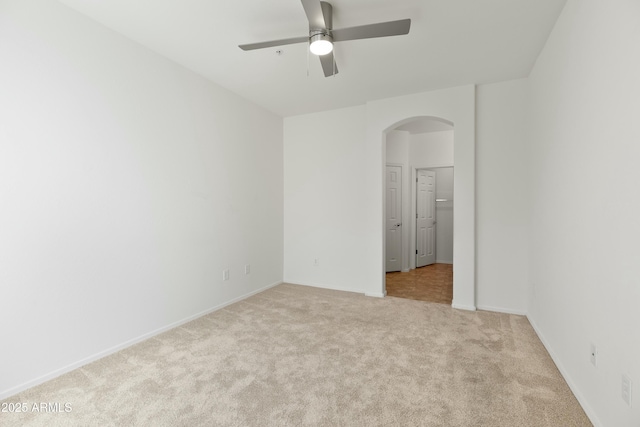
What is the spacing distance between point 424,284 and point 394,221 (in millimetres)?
1398

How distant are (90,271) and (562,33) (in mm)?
4185

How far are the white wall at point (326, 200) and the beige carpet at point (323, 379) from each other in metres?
1.39

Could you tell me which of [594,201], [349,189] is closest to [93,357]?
[349,189]

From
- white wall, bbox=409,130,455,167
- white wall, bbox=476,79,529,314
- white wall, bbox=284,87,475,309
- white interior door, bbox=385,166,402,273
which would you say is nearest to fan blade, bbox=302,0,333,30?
white wall, bbox=284,87,475,309

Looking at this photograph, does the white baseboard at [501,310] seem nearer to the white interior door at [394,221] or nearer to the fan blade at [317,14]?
the white interior door at [394,221]

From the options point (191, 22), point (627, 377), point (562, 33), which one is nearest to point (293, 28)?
point (191, 22)

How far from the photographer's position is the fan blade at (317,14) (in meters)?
1.87

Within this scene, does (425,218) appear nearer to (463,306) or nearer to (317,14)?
(463,306)

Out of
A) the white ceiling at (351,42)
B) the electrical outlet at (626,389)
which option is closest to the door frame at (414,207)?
the white ceiling at (351,42)

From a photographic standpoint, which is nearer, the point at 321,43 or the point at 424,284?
the point at 321,43

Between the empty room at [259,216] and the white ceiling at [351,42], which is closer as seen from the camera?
the empty room at [259,216]

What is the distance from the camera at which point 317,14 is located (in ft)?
6.47

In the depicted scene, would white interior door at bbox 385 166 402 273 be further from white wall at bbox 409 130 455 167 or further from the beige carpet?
the beige carpet

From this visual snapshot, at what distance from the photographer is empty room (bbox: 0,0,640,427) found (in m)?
1.78
